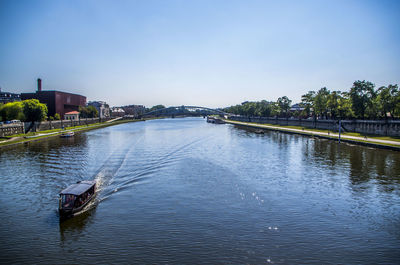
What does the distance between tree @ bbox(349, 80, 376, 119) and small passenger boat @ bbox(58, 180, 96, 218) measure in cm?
7348

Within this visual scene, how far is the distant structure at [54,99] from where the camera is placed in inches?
4336

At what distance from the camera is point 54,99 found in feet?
362

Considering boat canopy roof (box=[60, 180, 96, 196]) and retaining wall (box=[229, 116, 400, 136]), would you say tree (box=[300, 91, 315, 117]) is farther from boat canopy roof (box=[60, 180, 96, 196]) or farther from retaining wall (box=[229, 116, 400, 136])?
boat canopy roof (box=[60, 180, 96, 196])

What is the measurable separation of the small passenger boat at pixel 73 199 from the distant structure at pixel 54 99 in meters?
105

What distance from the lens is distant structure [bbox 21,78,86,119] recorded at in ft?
361

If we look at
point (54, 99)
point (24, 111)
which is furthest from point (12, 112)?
point (54, 99)

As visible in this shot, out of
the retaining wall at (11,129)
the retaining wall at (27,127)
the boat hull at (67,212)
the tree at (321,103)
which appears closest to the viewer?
the boat hull at (67,212)

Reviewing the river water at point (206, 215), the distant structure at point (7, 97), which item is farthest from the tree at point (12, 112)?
the distant structure at point (7, 97)

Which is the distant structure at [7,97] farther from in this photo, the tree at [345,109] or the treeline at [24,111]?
the tree at [345,109]

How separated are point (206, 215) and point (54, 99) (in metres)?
112

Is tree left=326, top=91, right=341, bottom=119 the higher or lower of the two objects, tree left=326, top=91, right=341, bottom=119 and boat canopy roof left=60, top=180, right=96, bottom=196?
the higher

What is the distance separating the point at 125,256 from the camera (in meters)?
13.9

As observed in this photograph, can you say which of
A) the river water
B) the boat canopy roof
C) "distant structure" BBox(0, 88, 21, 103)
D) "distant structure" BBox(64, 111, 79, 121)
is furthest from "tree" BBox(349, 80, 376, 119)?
"distant structure" BBox(0, 88, 21, 103)

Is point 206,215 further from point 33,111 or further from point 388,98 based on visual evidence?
point 33,111
